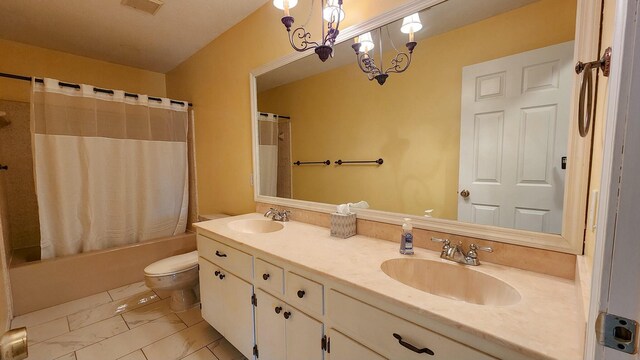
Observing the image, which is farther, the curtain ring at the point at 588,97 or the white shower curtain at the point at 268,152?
the white shower curtain at the point at 268,152

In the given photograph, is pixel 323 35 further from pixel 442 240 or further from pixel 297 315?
pixel 297 315

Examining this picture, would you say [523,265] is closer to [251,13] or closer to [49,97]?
[251,13]

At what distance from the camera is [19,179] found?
2586 millimetres

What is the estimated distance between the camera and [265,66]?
1935 mm

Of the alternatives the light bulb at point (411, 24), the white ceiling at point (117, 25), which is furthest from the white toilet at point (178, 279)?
the light bulb at point (411, 24)

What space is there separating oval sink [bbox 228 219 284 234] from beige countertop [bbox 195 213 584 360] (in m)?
0.46

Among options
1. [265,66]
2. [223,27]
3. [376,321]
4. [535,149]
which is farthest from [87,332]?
[535,149]

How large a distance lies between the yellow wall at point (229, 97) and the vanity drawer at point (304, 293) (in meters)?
1.22

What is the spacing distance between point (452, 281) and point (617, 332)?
26.2 inches

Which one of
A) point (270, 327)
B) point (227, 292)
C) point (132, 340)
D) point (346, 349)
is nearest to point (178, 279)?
point (132, 340)

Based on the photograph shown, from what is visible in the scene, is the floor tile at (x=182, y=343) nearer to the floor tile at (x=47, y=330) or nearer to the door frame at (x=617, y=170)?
the floor tile at (x=47, y=330)

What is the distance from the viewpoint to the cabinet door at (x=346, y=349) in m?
0.86

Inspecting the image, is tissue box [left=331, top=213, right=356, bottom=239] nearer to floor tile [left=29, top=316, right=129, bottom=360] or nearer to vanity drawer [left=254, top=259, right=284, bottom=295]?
vanity drawer [left=254, top=259, right=284, bottom=295]

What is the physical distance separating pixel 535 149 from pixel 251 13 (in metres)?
2.15
